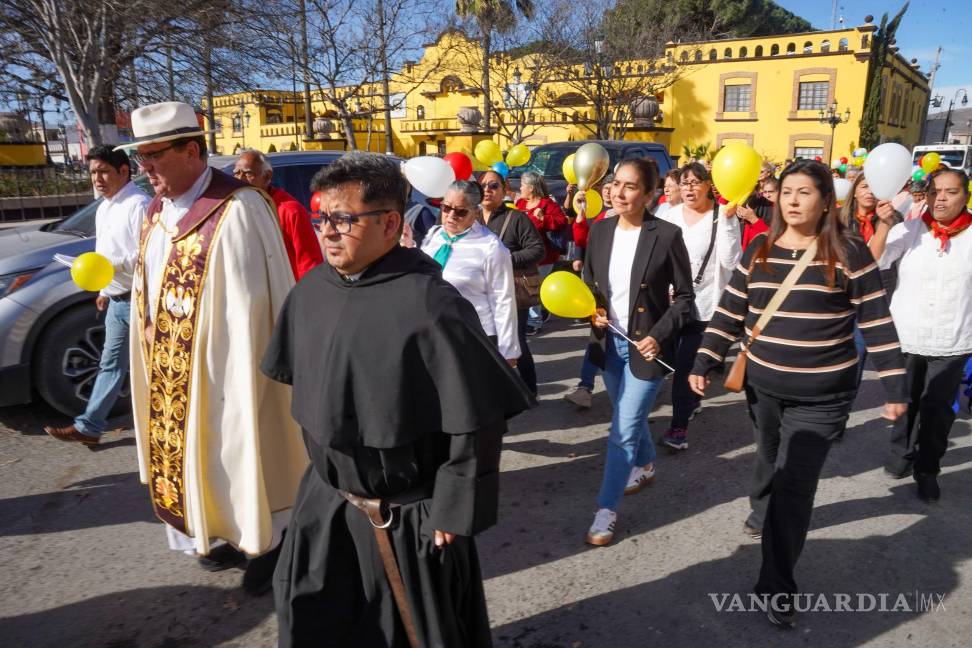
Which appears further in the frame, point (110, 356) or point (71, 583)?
point (110, 356)

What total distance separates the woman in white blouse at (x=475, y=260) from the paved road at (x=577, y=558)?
1.10 m

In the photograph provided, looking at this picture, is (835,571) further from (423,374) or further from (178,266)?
(178,266)

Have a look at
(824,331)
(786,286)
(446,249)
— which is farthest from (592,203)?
(824,331)

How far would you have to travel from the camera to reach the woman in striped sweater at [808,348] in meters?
2.83

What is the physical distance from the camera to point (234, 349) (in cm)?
290

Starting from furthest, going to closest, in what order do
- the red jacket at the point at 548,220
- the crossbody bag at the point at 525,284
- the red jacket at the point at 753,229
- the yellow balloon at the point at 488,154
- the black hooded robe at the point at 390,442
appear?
1. the yellow balloon at the point at 488,154
2. the red jacket at the point at 548,220
3. the red jacket at the point at 753,229
4. the crossbody bag at the point at 525,284
5. the black hooded robe at the point at 390,442

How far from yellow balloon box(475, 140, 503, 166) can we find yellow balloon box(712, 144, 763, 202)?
15.1ft

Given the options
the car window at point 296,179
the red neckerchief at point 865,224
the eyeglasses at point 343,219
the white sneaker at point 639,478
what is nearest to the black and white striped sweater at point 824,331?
the white sneaker at point 639,478

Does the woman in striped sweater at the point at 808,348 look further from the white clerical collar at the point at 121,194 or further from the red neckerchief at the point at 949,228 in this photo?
the white clerical collar at the point at 121,194

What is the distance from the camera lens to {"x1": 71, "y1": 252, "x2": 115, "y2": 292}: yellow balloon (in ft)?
11.7

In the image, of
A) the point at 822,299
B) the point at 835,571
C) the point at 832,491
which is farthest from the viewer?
the point at 832,491

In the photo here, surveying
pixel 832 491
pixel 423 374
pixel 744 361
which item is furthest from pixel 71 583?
pixel 832 491

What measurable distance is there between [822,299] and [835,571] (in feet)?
4.82

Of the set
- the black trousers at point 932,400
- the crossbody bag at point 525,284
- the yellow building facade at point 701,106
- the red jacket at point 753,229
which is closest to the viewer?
the black trousers at point 932,400
